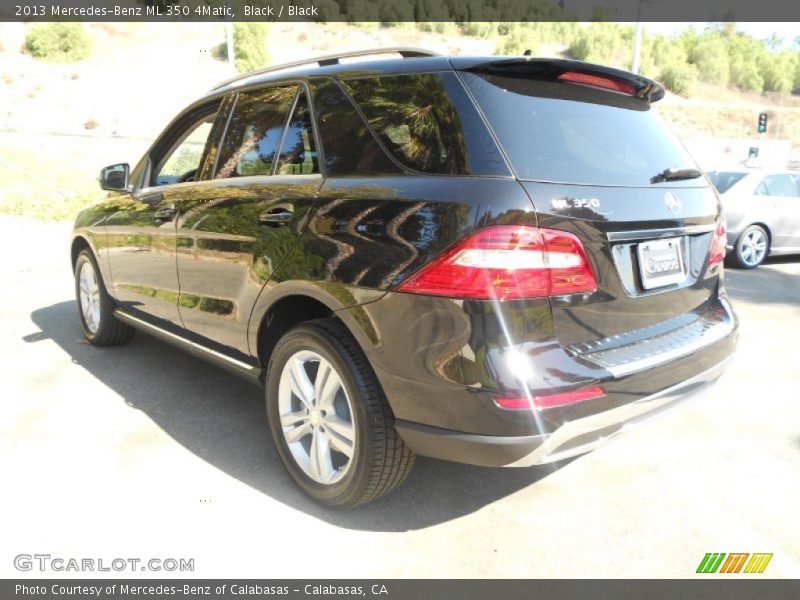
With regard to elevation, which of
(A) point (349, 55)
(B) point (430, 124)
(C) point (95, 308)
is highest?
(A) point (349, 55)

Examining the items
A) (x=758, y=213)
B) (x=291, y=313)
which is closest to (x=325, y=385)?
(x=291, y=313)

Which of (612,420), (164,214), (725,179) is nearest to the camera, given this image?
(612,420)

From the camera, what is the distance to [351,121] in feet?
8.70

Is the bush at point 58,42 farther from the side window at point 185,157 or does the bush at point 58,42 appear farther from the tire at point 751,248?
the side window at point 185,157

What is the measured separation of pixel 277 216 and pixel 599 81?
4.99 feet

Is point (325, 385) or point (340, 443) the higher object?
point (325, 385)

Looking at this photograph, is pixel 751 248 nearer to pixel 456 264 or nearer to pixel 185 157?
pixel 185 157

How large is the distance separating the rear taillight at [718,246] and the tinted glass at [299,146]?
1.85 m

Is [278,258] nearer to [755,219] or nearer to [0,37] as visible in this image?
[755,219]

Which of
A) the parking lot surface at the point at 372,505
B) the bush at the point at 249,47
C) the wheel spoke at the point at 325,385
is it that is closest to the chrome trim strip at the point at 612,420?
the parking lot surface at the point at 372,505

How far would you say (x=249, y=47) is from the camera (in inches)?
2345
